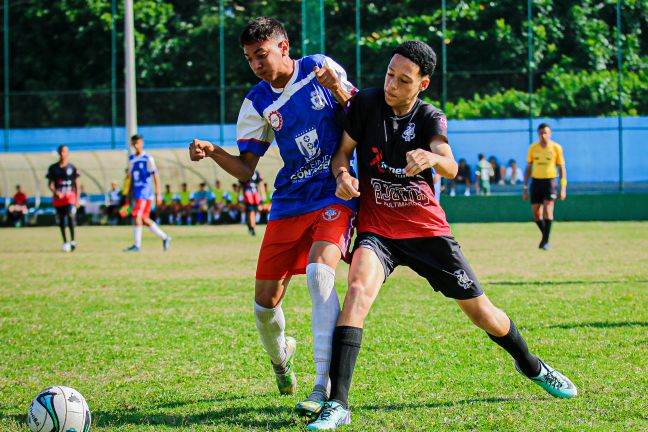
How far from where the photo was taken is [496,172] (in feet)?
93.9

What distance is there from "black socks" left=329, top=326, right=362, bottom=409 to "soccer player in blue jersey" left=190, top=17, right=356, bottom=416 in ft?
1.64

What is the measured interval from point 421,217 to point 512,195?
23.3m

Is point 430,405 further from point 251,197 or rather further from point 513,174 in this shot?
point 513,174

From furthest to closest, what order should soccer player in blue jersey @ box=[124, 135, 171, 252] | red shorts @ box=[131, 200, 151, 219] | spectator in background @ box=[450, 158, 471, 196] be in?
1. spectator in background @ box=[450, 158, 471, 196]
2. red shorts @ box=[131, 200, 151, 219]
3. soccer player in blue jersey @ box=[124, 135, 171, 252]

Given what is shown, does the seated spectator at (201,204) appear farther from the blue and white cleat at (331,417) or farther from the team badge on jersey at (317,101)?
the blue and white cleat at (331,417)

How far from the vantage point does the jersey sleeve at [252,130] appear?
17.4ft

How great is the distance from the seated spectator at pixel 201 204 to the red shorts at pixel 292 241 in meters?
24.6

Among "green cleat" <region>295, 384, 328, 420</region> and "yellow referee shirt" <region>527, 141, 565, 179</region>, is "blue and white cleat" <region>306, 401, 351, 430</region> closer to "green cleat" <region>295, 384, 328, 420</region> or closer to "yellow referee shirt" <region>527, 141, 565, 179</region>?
"green cleat" <region>295, 384, 328, 420</region>

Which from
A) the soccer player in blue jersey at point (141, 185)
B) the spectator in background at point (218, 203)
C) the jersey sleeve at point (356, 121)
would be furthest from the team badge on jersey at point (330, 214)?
the spectator in background at point (218, 203)

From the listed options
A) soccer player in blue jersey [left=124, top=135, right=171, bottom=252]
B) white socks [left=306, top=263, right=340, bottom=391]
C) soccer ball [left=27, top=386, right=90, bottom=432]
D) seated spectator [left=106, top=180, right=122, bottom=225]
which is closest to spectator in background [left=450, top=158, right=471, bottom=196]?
seated spectator [left=106, top=180, right=122, bottom=225]

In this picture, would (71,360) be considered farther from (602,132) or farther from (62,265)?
(602,132)

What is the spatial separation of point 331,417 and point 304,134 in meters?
1.67

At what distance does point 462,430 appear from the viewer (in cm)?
426

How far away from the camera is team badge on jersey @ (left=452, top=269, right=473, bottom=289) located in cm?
461
